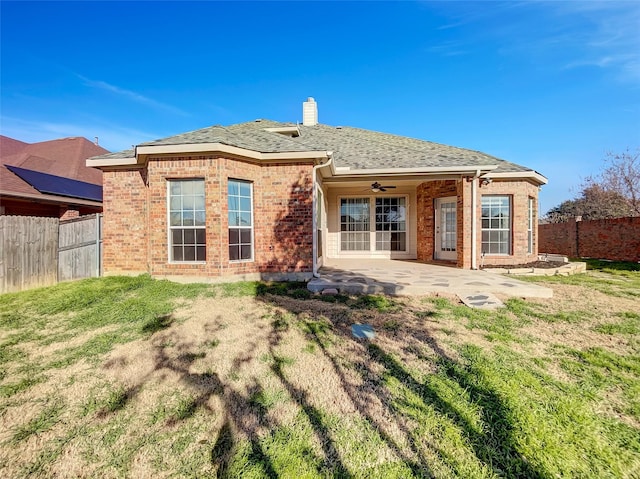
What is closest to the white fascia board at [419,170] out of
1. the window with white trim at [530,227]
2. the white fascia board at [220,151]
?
the white fascia board at [220,151]

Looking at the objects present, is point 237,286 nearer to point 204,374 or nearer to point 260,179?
point 260,179

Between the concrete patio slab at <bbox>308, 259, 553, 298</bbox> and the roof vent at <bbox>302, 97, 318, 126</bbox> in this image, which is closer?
the concrete patio slab at <bbox>308, 259, 553, 298</bbox>

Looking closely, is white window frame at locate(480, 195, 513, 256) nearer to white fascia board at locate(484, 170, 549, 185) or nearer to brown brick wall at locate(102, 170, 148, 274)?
white fascia board at locate(484, 170, 549, 185)

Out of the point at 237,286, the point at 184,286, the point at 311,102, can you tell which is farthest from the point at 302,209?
the point at 311,102

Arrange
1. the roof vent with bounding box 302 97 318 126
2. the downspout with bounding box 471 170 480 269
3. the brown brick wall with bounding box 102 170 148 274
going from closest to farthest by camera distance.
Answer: the brown brick wall with bounding box 102 170 148 274 < the downspout with bounding box 471 170 480 269 < the roof vent with bounding box 302 97 318 126

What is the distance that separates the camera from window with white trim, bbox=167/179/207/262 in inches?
294

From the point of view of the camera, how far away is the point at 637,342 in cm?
413

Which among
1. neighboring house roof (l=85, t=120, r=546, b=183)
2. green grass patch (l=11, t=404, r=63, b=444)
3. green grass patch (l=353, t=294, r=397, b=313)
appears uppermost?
neighboring house roof (l=85, t=120, r=546, b=183)

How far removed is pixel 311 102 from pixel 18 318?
13081mm

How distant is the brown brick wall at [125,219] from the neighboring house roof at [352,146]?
609mm

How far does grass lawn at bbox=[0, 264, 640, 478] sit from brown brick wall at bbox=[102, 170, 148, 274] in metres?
2.78

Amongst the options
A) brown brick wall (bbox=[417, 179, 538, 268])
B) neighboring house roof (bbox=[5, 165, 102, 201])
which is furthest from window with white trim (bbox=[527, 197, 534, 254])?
neighboring house roof (bbox=[5, 165, 102, 201])

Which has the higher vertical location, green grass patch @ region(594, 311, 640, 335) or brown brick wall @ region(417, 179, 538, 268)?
brown brick wall @ region(417, 179, 538, 268)

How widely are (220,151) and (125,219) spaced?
3.36 metres
